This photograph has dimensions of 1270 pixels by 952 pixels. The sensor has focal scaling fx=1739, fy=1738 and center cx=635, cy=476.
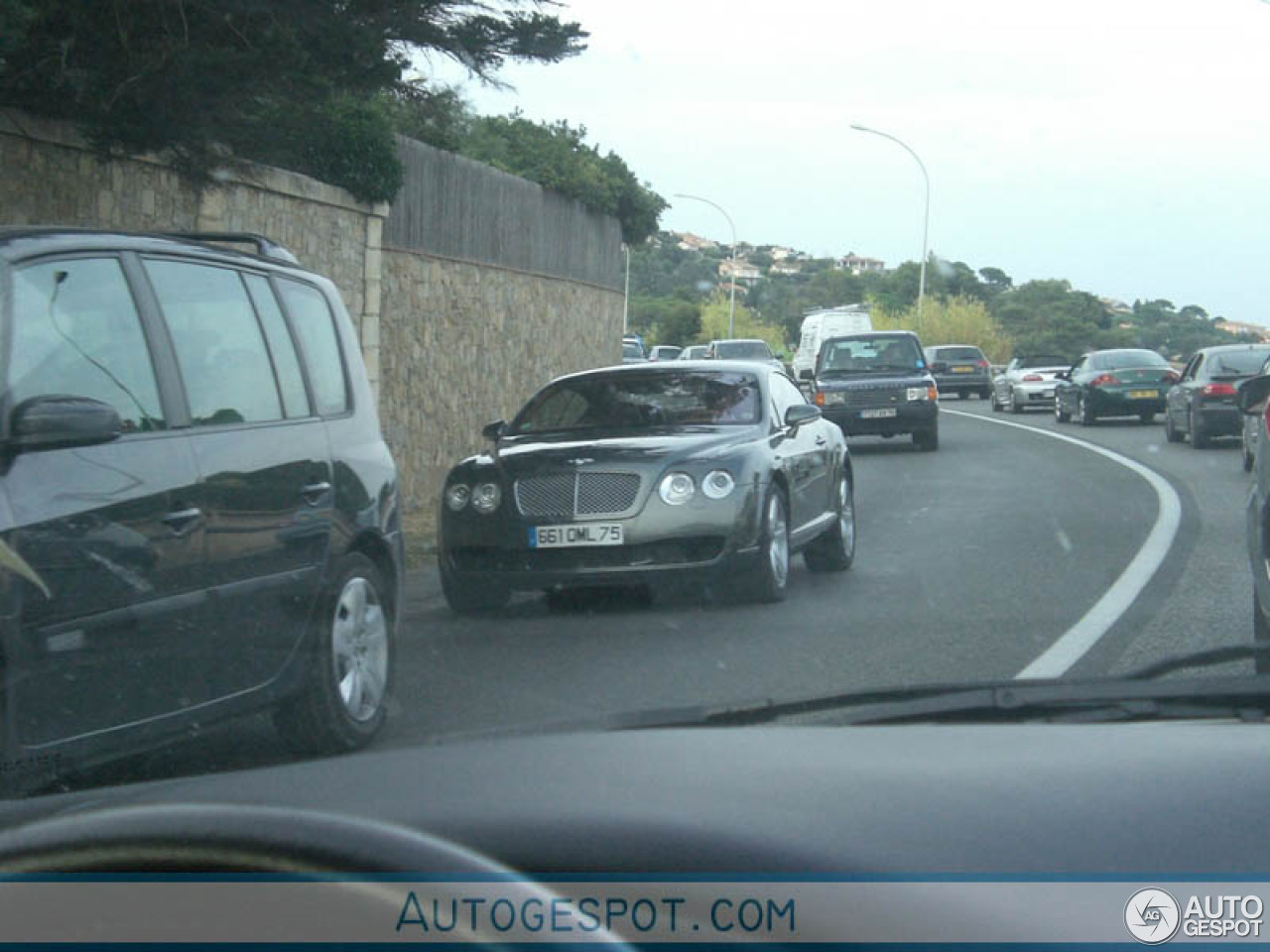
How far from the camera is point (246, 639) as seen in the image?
17.7ft

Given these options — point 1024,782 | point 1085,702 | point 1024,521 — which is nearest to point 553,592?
point 1024,521

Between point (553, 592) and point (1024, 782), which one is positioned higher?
point (1024, 782)

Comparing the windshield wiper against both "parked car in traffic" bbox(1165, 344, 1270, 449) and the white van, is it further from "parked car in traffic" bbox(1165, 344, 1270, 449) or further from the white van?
the white van

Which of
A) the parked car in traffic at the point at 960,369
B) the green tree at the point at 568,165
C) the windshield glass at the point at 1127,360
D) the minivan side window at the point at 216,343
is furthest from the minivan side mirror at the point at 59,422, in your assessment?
the parked car in traffic at the point at 960,369

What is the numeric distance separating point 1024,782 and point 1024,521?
13.8 metres

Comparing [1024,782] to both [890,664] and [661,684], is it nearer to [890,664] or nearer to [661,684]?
[661,684]

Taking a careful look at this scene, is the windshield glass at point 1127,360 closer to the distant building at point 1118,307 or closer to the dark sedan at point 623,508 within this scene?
the dark sedan at point 623,508

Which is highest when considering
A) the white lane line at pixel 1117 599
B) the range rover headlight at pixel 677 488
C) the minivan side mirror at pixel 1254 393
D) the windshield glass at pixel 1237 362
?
the minivan side mirror at pixel 1254 393

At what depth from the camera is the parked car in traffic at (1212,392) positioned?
2492 centimetres

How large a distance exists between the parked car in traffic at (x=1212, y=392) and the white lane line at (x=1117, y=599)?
626 centimetres

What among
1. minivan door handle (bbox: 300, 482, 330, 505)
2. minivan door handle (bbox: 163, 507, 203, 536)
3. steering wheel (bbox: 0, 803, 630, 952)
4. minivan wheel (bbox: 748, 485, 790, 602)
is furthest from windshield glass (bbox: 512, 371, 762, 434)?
steering wheel (bbox: 0, 803, 630, 952)

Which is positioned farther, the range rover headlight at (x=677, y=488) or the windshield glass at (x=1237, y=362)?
the windshield glass at (x=1237, y=362)

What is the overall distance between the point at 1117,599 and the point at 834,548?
2462 millimetres

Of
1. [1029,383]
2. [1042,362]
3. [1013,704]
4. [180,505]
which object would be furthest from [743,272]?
[1013,704]
